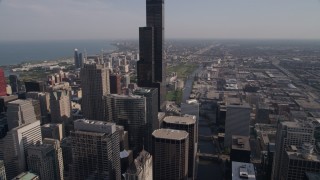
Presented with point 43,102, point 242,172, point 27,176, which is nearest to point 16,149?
point 27,176

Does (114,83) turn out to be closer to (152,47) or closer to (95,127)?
(152,47)

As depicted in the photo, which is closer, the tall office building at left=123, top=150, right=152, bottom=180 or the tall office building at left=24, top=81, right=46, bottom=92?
the tall office building at left=123, top=150, right=152, bottom=180

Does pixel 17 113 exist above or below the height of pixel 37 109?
above

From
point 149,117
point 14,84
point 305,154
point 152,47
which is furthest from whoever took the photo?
point 14,84

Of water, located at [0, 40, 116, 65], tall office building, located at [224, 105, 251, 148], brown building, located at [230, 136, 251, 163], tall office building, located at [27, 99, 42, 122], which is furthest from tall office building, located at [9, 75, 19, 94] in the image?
water, located at [0, 40, 116, 65]

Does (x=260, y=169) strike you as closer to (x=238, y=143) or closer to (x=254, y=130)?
(x=238, y=143)

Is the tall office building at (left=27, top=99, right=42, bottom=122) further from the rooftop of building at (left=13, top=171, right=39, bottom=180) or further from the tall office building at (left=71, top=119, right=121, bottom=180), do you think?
the tall office building at (left=71, top=119, right=121, bottom=180)

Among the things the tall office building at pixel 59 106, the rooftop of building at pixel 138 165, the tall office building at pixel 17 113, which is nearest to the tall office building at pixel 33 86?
the tall office building at pixel 59 106
